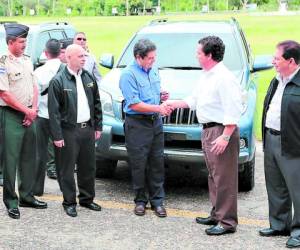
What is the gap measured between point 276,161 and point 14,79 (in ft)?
8.19

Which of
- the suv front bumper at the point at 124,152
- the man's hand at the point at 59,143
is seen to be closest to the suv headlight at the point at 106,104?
the suv front bumper at the point at 124,152

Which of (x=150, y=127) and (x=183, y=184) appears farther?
(x=183, y=184)

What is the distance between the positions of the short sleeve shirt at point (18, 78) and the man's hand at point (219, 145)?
1867mm

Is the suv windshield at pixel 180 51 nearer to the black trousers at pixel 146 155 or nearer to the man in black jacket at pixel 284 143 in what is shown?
the black trousers at pixel 146 155

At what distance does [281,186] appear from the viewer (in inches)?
192

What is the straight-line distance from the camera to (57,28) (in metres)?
10.5

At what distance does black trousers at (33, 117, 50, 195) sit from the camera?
608 cm

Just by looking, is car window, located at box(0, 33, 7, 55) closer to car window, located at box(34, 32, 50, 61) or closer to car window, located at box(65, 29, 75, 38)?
car window, located at box(34, 32, 50, 61)

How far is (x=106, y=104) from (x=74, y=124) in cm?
80

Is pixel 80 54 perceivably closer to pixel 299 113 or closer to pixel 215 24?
pixel 299 113

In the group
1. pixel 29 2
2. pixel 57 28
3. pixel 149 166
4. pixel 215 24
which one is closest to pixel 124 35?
pixel 57 28

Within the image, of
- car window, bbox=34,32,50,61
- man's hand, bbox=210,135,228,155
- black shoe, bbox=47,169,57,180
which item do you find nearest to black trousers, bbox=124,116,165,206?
man's hand, bbox=210,135,228,155

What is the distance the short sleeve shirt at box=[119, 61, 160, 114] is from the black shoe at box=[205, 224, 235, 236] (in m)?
1.29

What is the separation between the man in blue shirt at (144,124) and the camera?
5.27 m
